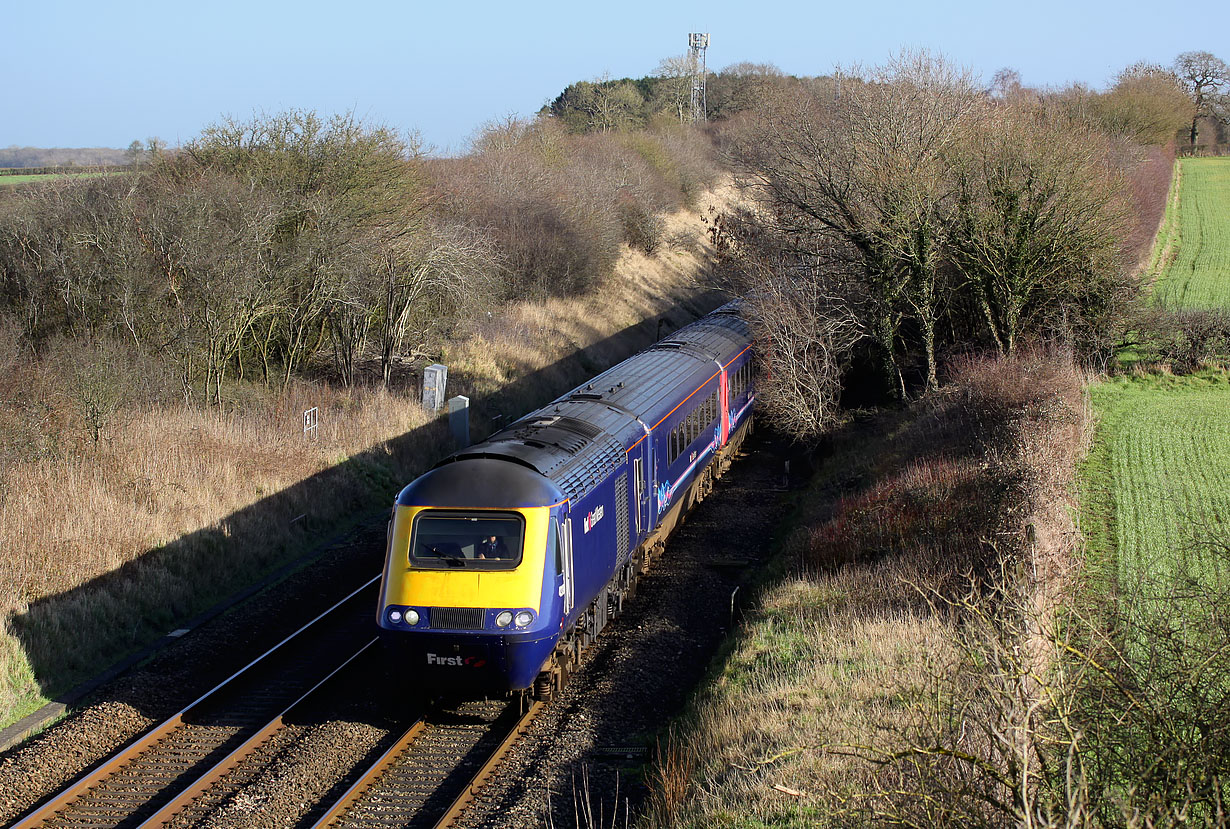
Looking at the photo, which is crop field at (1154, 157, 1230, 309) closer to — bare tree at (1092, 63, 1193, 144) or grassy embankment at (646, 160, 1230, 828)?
bare tree at (1092, 63, 1193, 144)

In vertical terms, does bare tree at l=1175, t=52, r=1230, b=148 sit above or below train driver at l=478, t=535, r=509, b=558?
above

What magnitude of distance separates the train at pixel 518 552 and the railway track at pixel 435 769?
412 mm

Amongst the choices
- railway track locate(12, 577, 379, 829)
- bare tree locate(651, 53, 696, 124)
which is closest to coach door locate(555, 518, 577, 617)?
railway track locate(12, 577, 379, 829)

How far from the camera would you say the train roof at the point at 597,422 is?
34.4 ft

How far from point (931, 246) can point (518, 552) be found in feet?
49.9

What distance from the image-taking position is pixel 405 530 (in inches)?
386

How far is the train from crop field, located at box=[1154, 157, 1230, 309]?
2077 centimetres

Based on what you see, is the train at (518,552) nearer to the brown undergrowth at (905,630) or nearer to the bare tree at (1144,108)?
the brown undergrowth at (905,630)

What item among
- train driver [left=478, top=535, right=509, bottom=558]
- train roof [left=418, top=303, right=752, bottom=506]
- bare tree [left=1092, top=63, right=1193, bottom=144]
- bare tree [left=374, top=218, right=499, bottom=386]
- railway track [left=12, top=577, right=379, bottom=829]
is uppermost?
bare tree [left=1092, top=63, right=1193, bottom=144]

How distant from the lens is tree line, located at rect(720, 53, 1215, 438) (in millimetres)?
20938

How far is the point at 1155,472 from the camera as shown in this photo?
1518 cm

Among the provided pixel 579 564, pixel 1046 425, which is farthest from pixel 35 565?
pixel 1046 425

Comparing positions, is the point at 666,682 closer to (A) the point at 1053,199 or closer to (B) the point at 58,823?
(B) the point at 58,823

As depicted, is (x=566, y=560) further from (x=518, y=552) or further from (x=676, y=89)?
(x=676, y=89)
